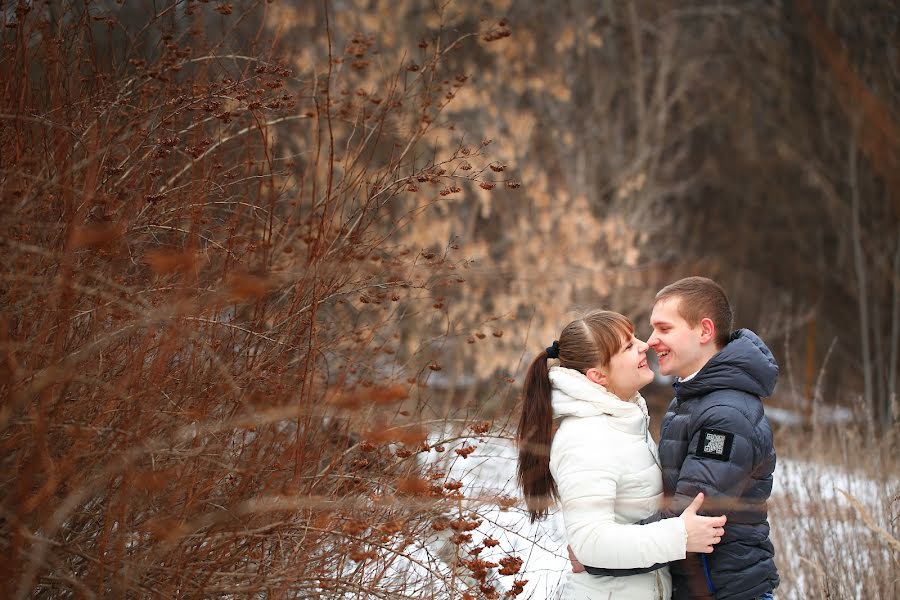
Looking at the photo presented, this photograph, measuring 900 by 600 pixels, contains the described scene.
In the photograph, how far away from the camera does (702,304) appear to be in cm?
287

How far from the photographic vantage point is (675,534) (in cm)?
246

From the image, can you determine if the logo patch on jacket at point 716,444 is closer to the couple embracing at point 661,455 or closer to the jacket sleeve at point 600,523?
the couple embracing at point 661,455

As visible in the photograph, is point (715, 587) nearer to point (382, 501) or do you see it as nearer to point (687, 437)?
point (687, 437)

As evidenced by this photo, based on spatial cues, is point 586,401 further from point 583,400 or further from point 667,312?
point 667,312

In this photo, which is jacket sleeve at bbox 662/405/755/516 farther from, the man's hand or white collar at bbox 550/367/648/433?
the man's hand

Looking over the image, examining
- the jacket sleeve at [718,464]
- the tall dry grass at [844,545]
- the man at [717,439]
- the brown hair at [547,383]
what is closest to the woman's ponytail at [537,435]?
the brown hair at [547,383]

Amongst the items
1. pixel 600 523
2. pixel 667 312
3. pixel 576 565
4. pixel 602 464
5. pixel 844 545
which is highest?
pixel 667 312

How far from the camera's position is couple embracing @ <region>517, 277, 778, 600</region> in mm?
2514

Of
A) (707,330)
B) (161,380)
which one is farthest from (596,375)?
(161,380)

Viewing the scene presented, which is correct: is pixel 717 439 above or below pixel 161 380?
below

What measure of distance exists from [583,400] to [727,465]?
1.46 feet

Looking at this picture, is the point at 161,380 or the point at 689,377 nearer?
the point at 161,380

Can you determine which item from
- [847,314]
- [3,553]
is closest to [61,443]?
[3,553]

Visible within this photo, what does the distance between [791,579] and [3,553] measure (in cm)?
322
